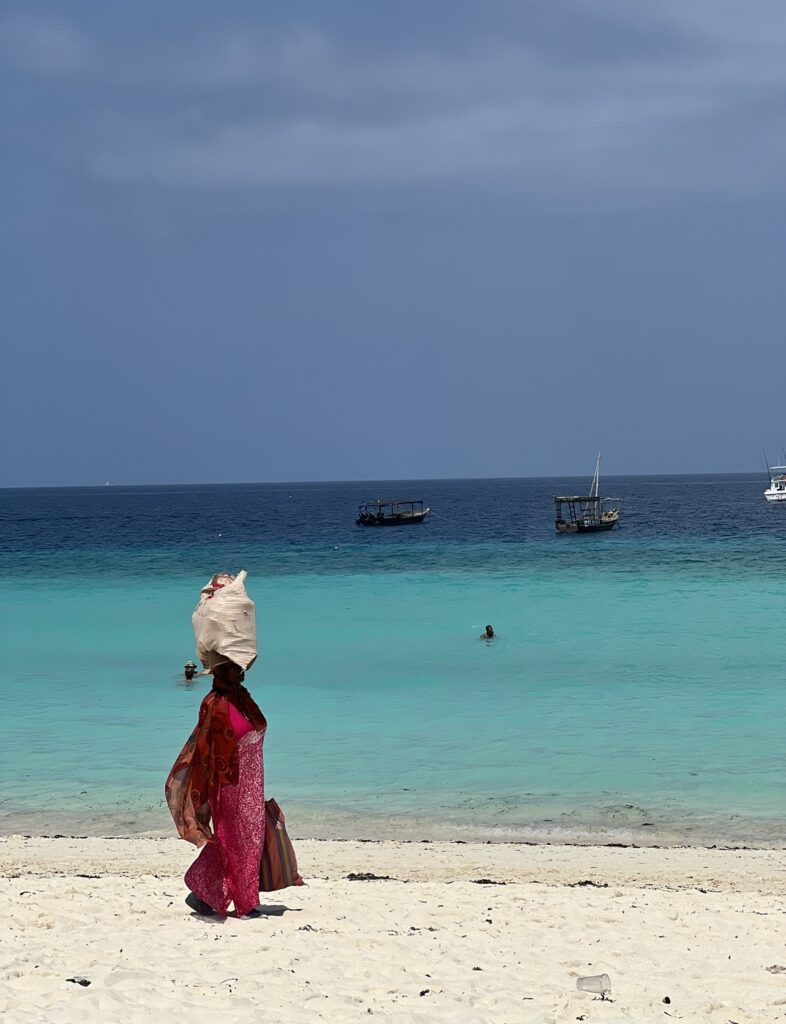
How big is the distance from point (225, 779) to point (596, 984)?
226 cm

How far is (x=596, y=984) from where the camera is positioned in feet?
17.7

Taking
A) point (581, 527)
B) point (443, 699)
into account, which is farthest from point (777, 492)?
point (443, 699)

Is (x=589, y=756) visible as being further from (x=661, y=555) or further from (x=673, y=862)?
(x=661, y=555)

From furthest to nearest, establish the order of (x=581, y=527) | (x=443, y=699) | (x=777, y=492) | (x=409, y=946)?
(x=777, y=492) < (x=581, y=527) < (x=443, y=699) < (x=409, y=946)

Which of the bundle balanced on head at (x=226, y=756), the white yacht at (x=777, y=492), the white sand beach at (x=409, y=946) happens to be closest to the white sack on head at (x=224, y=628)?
the bundle balanced on head at (x=226, y=756)

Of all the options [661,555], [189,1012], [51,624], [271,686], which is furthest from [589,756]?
[661,555]

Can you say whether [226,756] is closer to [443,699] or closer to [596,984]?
[596,984]

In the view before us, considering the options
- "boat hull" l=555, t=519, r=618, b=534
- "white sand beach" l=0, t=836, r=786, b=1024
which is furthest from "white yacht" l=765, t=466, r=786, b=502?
"white sand beach" l=0, t=836, r=786, b=1024

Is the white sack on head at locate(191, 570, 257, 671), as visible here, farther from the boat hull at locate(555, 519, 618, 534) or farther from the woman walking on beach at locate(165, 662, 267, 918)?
the boat hull at locate(555, 519, 618, 534)

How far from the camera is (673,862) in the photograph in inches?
348

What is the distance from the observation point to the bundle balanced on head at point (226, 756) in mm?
6020

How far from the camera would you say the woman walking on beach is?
6027mm

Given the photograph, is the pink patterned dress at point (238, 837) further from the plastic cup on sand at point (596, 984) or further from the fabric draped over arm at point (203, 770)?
the plastic cup on sand at point (596, 984)

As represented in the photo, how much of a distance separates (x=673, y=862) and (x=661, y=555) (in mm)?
37212
